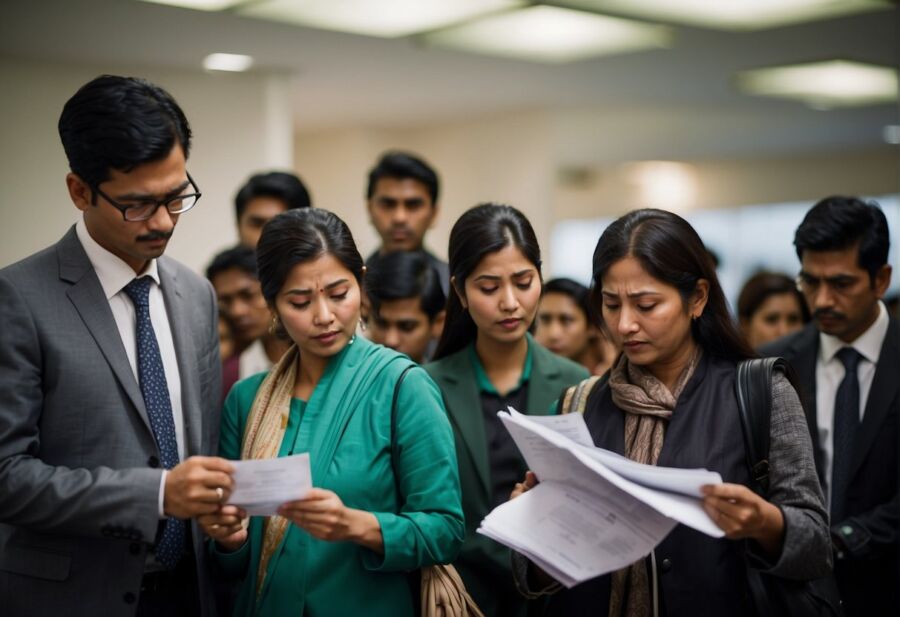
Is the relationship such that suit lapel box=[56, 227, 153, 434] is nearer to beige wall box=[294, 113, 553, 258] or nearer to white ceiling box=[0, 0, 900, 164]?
white ceiling box=[0, 0, 900, 164]

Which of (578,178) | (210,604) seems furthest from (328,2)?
(578,178)

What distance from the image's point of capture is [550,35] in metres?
6.89

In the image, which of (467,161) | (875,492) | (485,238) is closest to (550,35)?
(467,161)

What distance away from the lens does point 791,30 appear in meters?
6.85

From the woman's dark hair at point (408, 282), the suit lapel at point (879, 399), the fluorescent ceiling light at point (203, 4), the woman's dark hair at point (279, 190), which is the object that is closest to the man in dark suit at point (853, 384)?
the suit lapel at point (879, 399)

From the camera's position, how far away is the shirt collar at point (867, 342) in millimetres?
3605

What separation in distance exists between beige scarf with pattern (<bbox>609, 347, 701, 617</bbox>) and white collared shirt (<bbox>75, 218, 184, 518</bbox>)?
1101 mm

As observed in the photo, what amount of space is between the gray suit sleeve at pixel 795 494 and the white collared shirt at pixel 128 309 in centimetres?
144

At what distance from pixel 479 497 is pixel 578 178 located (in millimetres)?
11299

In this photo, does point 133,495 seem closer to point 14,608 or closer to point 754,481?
point 14,608

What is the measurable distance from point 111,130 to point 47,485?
0.81 meters

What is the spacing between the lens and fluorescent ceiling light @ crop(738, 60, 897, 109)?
8.18 m

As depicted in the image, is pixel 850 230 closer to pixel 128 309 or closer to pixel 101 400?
pixel 128 309

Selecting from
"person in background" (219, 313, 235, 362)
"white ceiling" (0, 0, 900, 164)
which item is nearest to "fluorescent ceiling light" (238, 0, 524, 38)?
"white ceiling" (0, 0, 900, 164)
